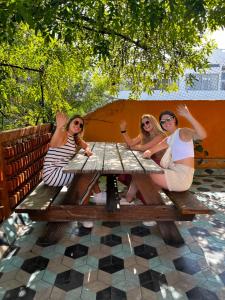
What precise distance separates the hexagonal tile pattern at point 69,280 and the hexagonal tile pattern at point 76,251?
1.03 ft

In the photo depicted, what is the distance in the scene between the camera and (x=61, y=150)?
3873 mm

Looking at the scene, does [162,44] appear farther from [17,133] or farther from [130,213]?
[130,213]

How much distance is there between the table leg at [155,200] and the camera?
3.31 m

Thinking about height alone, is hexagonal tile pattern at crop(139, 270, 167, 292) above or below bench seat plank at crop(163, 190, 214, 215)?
below

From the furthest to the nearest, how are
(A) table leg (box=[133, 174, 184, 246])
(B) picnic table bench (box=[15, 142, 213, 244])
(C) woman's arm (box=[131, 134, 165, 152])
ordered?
(C) woman's arm (box=[131, 134, 165, 152])
(A) table leg (box=[133, 174, 184, 246])
(B) picnic table bench (box=[15, 142, 213, 244])

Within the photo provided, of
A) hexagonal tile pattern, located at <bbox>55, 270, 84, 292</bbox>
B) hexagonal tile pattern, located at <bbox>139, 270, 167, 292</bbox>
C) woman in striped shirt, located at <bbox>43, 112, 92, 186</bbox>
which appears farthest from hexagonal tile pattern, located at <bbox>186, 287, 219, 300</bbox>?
woman in striped shirt, located at <bbox>43, 112, 92, 186</bbox>

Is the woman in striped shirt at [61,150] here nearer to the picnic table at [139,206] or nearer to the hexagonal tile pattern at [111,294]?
the picnic table at [139,206]

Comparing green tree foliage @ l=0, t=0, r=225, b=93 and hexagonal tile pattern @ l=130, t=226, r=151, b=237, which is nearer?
green tree foliage @ l=0, t=0, r=225, b=93

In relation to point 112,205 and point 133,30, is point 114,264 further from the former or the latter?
point 133,30

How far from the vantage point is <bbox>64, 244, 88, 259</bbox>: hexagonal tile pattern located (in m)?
3.15

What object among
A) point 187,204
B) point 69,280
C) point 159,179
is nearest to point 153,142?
point 159,179

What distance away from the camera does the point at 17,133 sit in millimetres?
4031

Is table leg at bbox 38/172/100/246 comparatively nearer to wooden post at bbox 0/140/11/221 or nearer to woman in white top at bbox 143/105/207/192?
wooden post at bbox 0/140/11/221

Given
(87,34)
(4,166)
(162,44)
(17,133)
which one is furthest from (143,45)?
(4,166)
